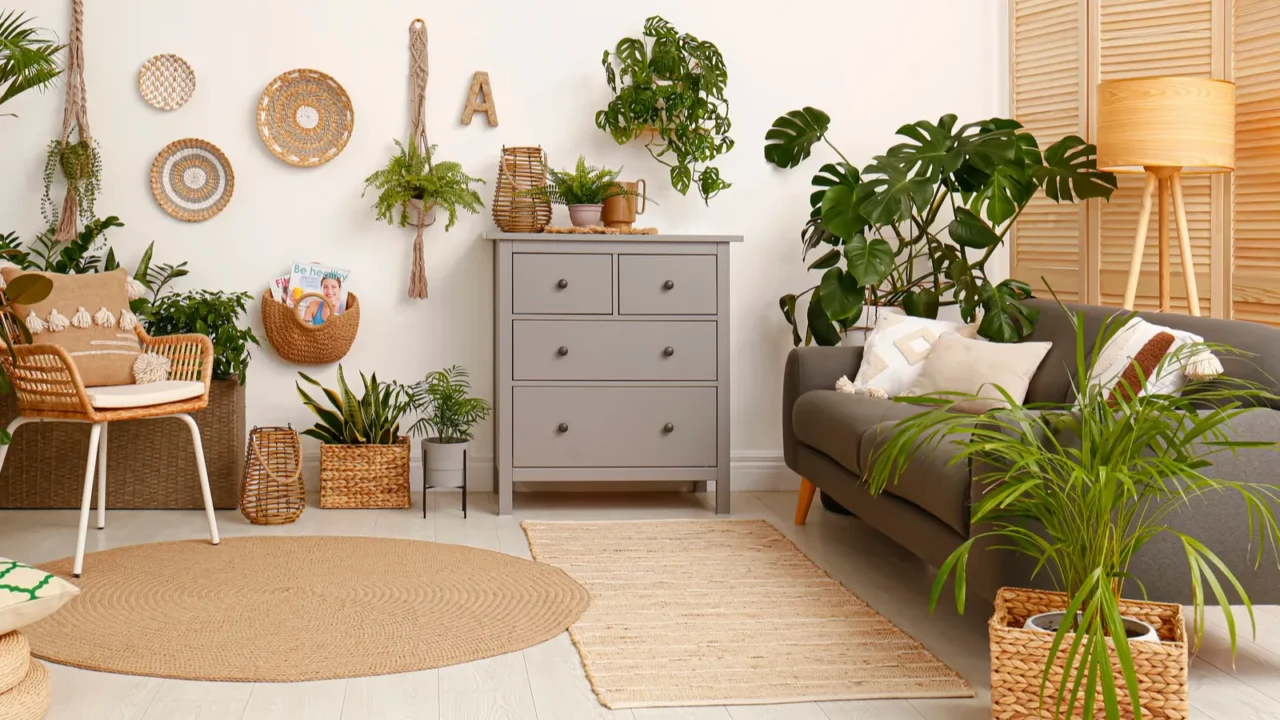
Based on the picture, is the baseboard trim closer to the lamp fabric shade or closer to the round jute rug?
the round jute rug

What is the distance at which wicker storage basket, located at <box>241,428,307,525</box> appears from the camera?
4.05 meters

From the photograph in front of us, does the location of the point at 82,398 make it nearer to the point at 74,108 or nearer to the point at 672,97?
the point at 74,108

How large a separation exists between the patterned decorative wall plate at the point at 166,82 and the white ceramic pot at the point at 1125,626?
3.52 m

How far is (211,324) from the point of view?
4281mm

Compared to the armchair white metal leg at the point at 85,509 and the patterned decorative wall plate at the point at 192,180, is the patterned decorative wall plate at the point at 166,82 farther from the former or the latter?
the armchair white metal leg at the point at 85,509

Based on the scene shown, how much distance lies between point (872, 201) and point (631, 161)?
1.12 meters

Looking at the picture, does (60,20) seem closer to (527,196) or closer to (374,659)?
(527,196)

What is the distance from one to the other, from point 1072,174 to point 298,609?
284 centimetres

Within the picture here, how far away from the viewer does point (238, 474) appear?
4.32 m

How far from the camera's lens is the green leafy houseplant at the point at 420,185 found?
446cm

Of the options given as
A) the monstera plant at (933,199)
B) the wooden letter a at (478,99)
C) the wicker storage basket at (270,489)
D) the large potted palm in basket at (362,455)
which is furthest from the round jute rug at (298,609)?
the wooden letter a at (478,99)

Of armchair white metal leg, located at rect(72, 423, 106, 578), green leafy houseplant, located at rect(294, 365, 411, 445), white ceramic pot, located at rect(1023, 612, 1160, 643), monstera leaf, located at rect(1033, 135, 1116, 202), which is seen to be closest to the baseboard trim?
green leafy houseplant, located at rect(294, 365, 411, 445)

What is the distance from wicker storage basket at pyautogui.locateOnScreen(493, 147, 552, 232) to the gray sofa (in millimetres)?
1037

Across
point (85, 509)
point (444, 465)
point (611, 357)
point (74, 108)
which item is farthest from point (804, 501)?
point (74, 108)
